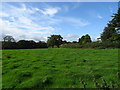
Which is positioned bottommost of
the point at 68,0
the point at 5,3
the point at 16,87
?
the point at 16,87

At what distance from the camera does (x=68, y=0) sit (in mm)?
8719

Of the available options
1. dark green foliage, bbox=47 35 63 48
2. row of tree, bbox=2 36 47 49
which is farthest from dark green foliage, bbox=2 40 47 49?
dark green foliage, bbox=47 35 63 48

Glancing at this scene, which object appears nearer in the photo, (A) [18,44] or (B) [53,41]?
(A) [18,44]

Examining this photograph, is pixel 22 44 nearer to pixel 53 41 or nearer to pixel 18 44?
pixel 18 44

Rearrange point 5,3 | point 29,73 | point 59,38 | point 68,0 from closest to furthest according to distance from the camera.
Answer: point 29,73 → point 5,3 → point 68,0 → point 59,38

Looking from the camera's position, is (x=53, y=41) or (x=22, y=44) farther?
(x=53, y=41)

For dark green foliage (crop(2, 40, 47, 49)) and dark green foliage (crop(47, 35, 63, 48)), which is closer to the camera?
dark green foliage (crop(2, 40, 47, 49))

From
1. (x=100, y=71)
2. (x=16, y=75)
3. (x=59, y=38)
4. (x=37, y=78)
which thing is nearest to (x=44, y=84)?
(x=37, y=78)

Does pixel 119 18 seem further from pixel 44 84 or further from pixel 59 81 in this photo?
pixel 44 84

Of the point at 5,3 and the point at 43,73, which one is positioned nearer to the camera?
the point at 43,73

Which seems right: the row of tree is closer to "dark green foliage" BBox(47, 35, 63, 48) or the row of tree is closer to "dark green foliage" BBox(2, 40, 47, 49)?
"dark green foliage" BBox(2, 40, 47, 49)

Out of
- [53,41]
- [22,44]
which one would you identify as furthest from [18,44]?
[53,41]

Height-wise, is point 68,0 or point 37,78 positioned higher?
point 68,0

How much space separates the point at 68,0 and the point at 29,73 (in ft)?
19.5
